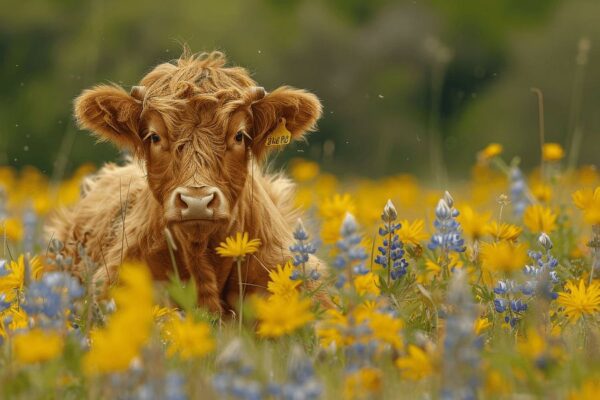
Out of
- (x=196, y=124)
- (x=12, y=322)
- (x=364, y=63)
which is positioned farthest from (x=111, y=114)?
(x=364, y=63)

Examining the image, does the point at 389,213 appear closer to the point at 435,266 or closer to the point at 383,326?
the point at 435,266

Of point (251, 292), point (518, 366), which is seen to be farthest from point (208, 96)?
point (518, 366)

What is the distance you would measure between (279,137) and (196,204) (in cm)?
89

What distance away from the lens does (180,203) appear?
4781mm

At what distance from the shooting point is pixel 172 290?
2982 mm

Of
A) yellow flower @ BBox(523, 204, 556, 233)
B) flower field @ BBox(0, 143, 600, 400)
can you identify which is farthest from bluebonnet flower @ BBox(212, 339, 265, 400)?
yellow flower @ BBox(523, 204, 556, 233)

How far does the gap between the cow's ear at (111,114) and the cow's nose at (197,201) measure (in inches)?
33.6

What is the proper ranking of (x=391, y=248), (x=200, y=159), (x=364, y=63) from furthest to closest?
(x=364, y=63)
(x=200, y=159)
(x=391, y=248)

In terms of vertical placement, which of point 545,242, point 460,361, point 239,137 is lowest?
point 239,137

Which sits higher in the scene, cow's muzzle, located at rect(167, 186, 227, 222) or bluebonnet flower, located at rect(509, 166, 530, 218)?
bluebonnet flower, located at rect(509, 166, 530, 218)

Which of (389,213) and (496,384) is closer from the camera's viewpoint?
(496,384)

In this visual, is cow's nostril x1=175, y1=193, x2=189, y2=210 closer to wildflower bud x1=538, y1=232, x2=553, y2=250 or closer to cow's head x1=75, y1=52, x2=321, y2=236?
cow's head x1=75, y1=52, x2=321, y2=236

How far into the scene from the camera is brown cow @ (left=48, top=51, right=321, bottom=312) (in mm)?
4996

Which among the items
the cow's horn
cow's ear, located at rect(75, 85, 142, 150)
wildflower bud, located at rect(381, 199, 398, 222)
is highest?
wildflower bud, located at rect(381, 199, 398, 222)
